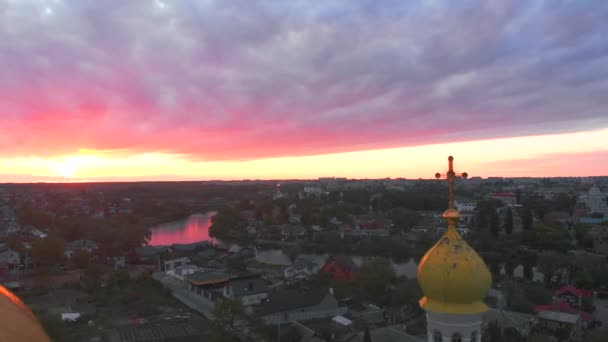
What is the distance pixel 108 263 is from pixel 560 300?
68.9ft

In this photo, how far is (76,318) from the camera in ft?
48.3

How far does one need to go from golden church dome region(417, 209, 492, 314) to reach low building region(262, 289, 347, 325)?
10.9 metres

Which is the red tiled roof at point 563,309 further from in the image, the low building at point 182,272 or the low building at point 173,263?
the low building at point 173,263

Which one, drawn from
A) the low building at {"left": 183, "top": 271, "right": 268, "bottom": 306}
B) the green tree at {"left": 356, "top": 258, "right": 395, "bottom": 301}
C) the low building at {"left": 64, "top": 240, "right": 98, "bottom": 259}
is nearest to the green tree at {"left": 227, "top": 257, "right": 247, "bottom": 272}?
the low building at {"left": 183, "top": 271, "right": 268, "bottom": 306}

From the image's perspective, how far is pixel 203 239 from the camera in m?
36.4

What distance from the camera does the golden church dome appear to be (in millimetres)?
3607

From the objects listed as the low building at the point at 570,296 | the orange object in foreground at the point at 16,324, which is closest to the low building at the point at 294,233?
the low building at the point at 570,296

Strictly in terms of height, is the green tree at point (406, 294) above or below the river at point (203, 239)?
above

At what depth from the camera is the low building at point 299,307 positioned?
46.7ft

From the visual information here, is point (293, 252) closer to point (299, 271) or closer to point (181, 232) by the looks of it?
point (299, 271)

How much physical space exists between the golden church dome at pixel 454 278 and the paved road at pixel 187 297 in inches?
500

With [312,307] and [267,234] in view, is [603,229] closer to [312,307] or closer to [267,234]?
[267,234]

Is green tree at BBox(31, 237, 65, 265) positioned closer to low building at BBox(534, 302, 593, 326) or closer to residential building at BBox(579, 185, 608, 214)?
low building at BBox(534, 302, 593, 326)

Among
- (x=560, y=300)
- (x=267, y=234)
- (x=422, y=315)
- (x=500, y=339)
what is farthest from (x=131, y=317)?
(x=267, y=234)
